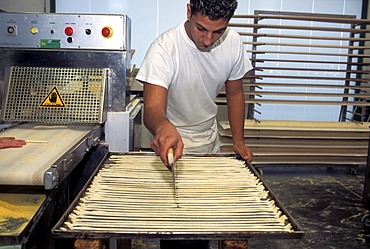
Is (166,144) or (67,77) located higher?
(67,77)

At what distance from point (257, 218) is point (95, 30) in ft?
3.91

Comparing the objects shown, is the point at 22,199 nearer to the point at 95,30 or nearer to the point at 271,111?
the point at 95,30

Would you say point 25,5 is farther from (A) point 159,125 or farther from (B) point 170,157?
(B) point 170,157

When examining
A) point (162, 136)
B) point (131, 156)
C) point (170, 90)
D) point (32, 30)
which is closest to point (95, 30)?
point (32, 30)

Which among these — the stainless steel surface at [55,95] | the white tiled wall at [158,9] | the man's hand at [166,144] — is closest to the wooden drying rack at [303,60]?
the white tiled wall at [158,9]

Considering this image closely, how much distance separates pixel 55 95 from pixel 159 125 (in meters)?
0.69

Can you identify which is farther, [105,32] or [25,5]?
[25,5]

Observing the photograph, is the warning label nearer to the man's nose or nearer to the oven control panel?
the oven control panel

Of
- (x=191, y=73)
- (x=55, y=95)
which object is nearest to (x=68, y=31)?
(x=55, y=95)

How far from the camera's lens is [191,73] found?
151 cm

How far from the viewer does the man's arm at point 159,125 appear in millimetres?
998

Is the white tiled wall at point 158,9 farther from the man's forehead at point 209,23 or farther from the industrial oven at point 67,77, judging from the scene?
the man's forehead at point 209,23

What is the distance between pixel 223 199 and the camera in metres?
1.01

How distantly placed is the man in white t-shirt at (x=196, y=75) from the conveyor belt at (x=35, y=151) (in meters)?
0.33
